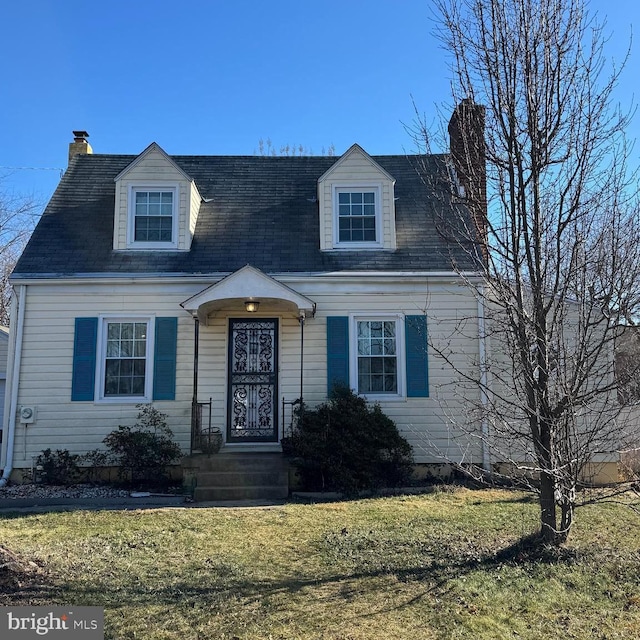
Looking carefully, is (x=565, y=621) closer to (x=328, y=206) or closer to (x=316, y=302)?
(x=316, y=302)

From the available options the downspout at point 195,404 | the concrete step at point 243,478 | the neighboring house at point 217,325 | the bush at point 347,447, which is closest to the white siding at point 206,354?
the neighboring house at point 217,325

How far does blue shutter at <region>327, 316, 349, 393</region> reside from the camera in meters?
10.1

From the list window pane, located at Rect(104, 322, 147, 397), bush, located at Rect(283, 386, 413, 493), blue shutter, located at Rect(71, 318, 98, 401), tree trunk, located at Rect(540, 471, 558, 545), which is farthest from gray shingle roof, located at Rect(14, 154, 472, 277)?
tree trunk, located at Rect(540, 471, 558, 545)

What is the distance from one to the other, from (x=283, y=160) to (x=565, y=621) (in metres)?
11.1

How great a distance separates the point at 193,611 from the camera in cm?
408

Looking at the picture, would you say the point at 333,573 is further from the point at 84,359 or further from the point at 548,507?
the point at 84,359

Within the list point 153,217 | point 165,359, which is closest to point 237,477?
point 165,359

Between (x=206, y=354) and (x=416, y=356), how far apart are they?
383 cm

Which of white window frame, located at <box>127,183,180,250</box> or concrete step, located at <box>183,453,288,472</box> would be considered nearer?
concrete step, located at <box>183,453,288,472</box>

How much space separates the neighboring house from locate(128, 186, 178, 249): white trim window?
1.1 inches

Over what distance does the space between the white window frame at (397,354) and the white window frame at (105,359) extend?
363 centimetres

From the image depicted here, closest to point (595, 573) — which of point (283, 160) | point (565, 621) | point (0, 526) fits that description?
point (565, 621)

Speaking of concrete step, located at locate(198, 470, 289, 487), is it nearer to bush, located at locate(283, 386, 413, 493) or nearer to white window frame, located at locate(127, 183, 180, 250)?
bush, located at locate(283, 386, 413, 493)

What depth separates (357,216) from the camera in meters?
11.1
